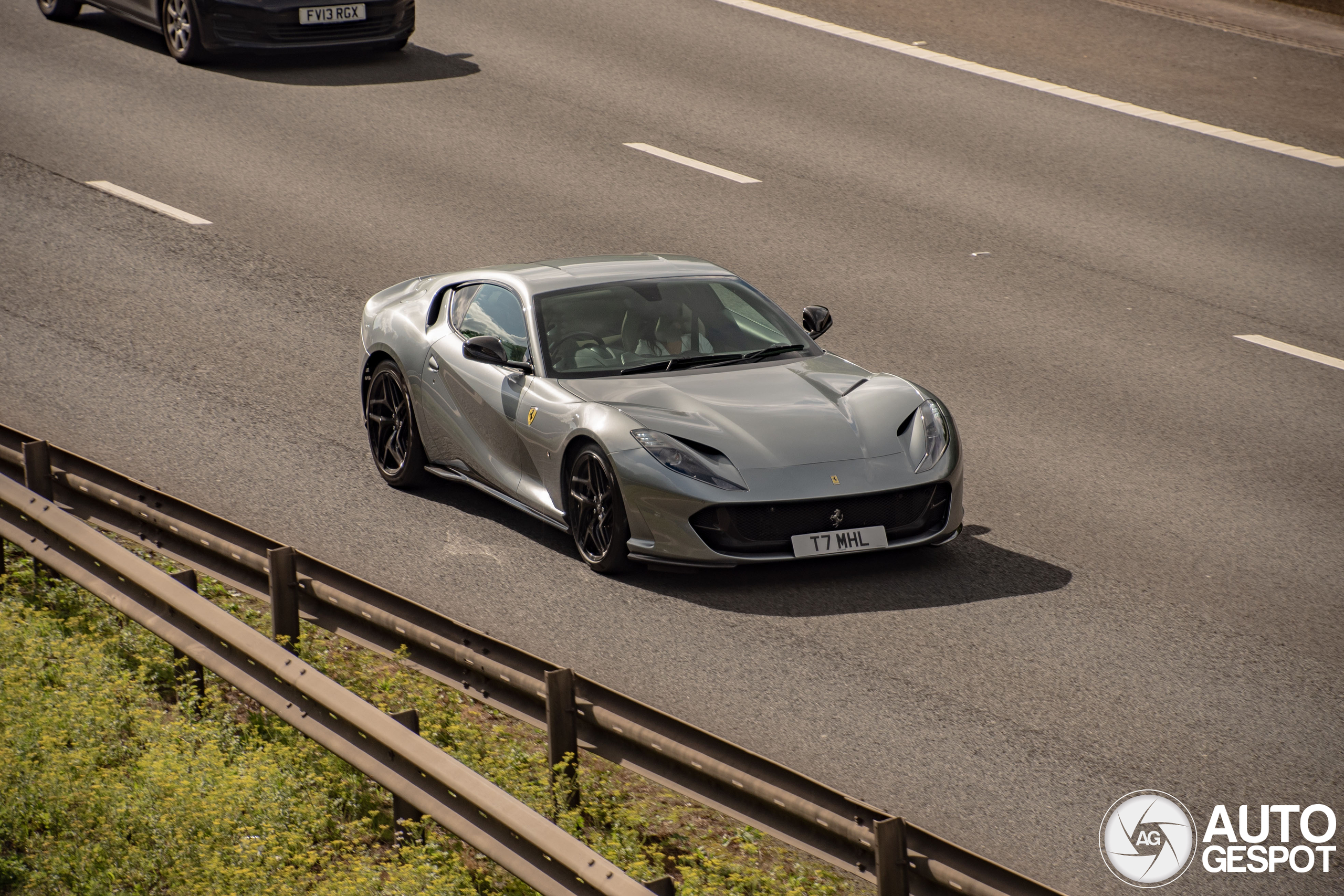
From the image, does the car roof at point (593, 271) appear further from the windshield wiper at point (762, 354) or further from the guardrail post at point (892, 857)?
the guardrail post at point (892, 857)

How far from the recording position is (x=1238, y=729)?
21.5 feet

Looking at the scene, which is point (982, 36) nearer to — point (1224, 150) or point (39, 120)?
point (1224, 150)

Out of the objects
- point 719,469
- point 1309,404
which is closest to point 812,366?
point 719,469

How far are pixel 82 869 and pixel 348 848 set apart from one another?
98 cm

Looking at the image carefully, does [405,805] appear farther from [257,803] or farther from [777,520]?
[777,520]

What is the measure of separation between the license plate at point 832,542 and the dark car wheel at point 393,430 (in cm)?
275

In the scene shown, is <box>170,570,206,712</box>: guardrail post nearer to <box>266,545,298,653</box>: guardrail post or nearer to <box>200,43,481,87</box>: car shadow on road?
<box>266,545,298,653</box>: guardrail post

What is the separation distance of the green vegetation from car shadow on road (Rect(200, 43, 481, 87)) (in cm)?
1271

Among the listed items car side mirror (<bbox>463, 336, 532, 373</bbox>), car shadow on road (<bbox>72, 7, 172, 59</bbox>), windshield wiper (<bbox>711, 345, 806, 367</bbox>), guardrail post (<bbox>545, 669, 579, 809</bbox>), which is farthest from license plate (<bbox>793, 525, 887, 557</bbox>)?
car shadow on road (<bbox>72, 7, 172, 59</bbox>)

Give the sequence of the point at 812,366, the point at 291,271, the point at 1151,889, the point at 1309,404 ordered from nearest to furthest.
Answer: the point at 1151,889, the point at 812,366, the point at 1309,404, the point at 291,271

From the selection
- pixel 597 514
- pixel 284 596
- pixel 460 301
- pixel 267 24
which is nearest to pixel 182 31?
pixel 267 24

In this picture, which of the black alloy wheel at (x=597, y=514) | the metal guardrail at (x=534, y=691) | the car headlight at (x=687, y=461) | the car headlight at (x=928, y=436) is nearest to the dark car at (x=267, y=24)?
the metal guardrail at (x=534, y=691)

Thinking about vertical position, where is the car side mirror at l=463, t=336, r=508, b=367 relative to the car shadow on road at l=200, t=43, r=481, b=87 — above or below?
below

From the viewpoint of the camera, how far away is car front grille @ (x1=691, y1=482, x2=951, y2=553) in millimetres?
7789
